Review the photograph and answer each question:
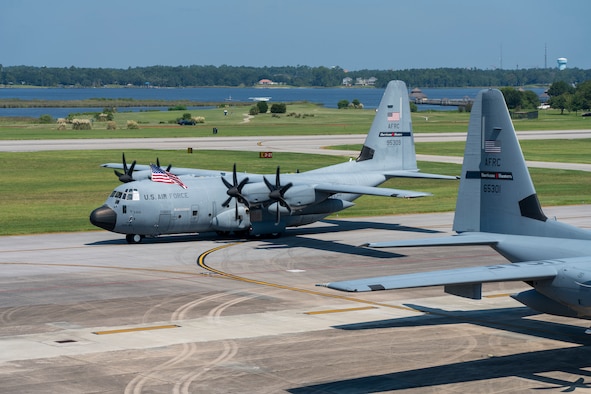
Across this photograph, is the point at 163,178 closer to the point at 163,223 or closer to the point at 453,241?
the point at 163,223

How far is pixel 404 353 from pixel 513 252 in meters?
4.51

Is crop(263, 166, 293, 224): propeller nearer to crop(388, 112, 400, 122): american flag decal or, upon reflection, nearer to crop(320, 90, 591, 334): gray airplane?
crop(388, 112, 400, 122): american flag decal

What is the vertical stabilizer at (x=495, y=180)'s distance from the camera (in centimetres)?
2980

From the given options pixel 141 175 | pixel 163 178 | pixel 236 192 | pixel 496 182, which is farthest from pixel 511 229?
pixel 141 175

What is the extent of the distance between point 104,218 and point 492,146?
2346 cm

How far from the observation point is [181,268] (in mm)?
42969

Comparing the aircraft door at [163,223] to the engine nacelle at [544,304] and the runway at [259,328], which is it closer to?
the runway at [259,328]

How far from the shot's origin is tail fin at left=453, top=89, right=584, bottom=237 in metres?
29.8

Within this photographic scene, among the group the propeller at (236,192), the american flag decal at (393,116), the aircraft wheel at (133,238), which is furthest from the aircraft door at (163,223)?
the american flag decal at (393,116)

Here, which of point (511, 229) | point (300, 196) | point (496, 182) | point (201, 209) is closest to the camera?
point (511, 229)

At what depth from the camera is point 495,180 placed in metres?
30.3

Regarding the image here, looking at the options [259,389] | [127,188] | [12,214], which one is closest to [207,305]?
[259,389]

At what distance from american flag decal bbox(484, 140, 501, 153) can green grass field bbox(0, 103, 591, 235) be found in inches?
1213

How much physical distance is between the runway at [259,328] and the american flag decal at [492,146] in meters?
5.80
